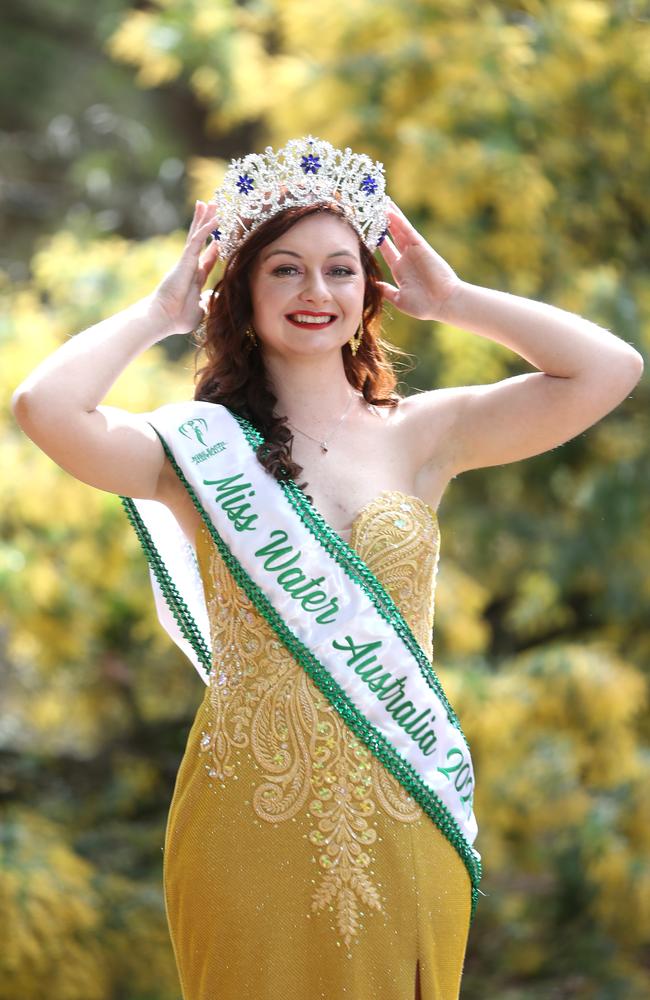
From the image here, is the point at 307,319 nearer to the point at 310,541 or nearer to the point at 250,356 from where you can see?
the point at 250,356

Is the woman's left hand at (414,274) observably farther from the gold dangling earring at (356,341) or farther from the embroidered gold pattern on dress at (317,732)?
the embroidered gold pattern on dress at (317,732)

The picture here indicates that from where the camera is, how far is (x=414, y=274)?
2457 millimetres

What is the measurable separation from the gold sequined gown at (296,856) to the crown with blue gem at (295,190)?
1.64ft

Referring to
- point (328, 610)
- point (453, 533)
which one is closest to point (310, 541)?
point (328, 610)

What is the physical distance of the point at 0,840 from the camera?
15.7ft

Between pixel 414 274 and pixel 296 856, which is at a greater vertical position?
pixel 414 274

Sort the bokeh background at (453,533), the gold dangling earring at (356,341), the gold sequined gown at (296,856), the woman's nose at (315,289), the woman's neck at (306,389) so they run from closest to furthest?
the gold sequined gown at (296,856) → the woman's nose at (315,289) → the woman's neck at (306,389) → the gold dangling earring at (356,341) → the bokeh background at (453,533)

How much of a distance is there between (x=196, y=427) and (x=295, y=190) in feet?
1.32

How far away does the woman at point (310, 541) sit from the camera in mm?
2166

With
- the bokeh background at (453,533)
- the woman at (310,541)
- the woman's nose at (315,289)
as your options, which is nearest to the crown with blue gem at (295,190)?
the woman at (310,541)

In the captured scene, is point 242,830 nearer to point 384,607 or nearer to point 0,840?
point 384,607

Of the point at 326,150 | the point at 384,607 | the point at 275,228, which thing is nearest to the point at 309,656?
the point at 384,607

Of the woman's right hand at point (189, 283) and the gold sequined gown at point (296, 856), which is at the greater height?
the woman's right hand at point (189, 283)

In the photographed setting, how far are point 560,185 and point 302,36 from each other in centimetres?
113
